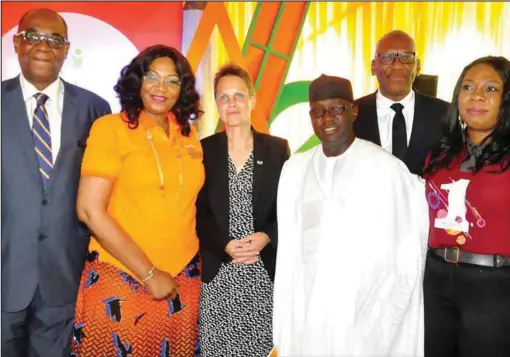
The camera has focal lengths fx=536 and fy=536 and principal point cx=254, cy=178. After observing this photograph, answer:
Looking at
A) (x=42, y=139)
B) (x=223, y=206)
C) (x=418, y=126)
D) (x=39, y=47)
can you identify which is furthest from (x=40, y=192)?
(x=418, y=126)

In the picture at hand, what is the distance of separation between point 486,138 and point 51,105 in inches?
91.5

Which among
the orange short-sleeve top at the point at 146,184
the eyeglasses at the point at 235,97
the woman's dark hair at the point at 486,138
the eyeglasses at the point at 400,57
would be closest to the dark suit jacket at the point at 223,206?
the orange short-sleeve top at the point at 146,184

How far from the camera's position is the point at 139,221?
267cm

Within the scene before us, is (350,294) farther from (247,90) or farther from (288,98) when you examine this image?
(288,98)

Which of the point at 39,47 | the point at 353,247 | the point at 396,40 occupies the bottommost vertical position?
the point at 353,247

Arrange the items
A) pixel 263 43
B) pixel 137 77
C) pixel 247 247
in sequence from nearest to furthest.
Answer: pixel 137 77 < pixel 247 247 < pixel 263 43

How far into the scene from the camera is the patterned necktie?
2.95m

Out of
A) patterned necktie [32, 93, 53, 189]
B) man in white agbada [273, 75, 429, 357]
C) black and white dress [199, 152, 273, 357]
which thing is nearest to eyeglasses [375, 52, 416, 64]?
man in white agbada [273, 75, 429, 357]

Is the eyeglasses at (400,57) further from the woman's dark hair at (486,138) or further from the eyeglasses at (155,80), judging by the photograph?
the eyeglasses at (155,80)

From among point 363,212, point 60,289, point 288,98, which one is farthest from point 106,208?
point 288,98

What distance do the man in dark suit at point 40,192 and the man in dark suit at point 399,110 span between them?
5.49 feet

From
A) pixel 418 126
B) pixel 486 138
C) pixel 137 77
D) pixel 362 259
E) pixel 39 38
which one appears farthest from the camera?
pixel 418 126

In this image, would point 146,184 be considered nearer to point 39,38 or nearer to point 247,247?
point 247,247

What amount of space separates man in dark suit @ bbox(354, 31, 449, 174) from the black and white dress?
0.85 m
